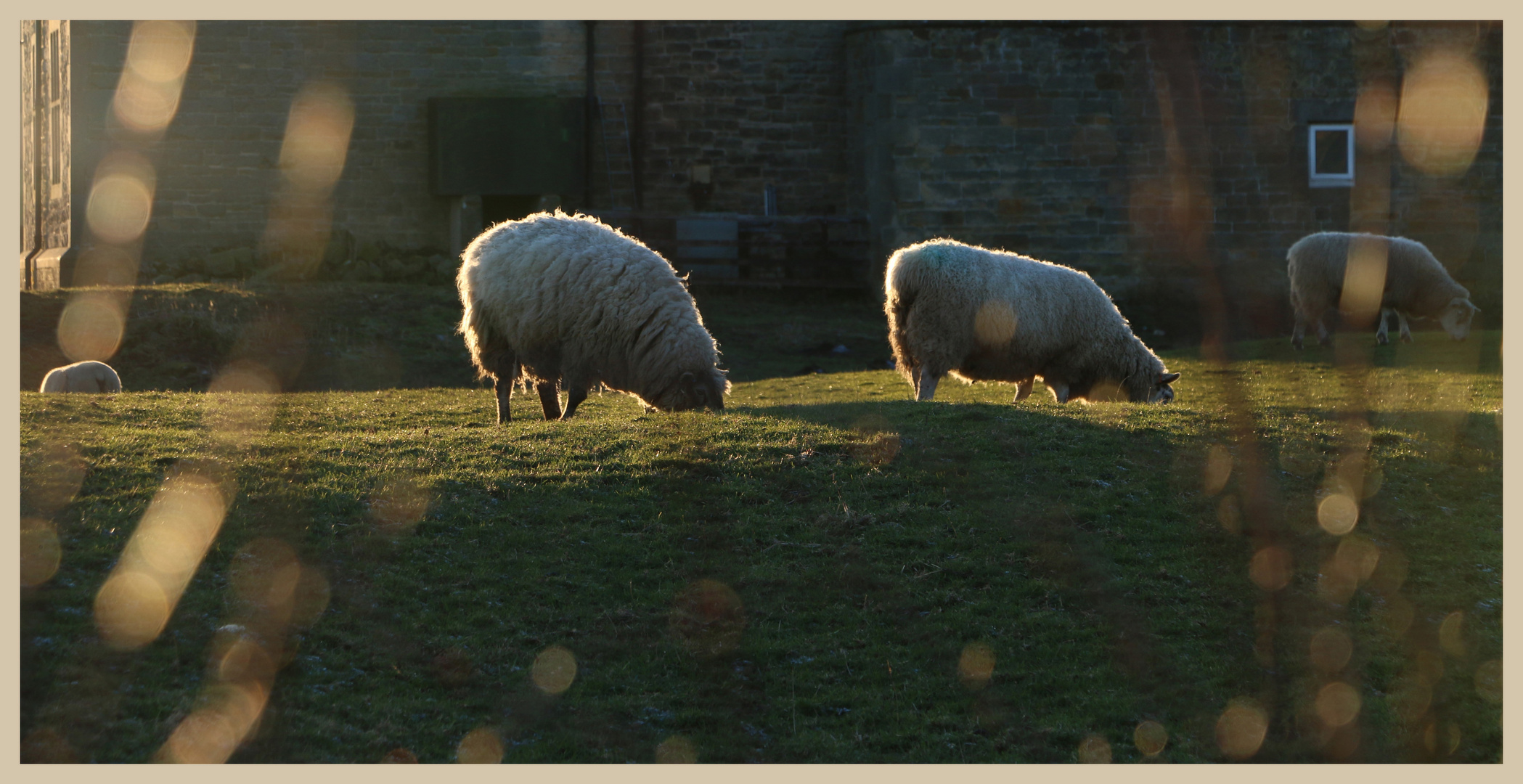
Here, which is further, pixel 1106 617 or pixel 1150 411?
pixel 1150 411

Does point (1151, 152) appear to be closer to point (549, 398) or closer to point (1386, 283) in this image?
point (1386, 283)

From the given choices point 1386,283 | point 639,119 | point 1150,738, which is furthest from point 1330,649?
point 639,119

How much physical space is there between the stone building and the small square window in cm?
4

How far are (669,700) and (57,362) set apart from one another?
12725mm

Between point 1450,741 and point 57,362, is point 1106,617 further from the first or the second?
point 57,362

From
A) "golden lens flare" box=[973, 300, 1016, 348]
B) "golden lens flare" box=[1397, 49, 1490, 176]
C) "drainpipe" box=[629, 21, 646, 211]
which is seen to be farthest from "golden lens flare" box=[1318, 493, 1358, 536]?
"drainpipe" box=[629, 21, 646, 211]

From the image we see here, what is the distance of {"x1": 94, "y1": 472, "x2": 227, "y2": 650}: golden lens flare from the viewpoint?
591cm

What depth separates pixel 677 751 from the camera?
18.3ft

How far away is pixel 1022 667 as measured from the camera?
6336 mm

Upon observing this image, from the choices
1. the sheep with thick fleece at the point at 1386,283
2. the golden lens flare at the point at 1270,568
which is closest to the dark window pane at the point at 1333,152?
the sheep with thick fleece at the point at 1386,283

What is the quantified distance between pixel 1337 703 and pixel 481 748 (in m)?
4.15

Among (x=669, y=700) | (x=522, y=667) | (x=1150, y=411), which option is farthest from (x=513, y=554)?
(x=1150, y=411)

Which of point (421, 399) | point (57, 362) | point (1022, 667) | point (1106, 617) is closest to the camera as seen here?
point (1022, 667)

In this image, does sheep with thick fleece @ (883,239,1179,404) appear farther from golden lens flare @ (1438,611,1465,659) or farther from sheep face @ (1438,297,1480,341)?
sheep face @ (1438,297,1480,341)
